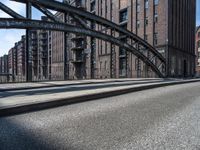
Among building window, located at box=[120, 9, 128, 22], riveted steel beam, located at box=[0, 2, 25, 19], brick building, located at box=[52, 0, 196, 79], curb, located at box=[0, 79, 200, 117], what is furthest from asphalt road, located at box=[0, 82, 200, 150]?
building window, located at box=[120, 9, 128, 22]

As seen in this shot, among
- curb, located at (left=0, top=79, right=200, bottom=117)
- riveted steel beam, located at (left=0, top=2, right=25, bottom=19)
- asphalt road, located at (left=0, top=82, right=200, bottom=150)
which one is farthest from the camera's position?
riveted steel beam, located at (left=0, top=2, right=25, bottom=19)

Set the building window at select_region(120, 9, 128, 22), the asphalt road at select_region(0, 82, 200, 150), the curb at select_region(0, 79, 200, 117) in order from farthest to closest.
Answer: the building window at select_region(120, 9, 128, 22), the curb at select_region(0, 79, 200, 117), the asphalt road at select_region(0, 82, 200, 150)

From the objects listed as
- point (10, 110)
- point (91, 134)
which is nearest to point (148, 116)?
point (91, 134)

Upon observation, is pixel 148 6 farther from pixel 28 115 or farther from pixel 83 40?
pixel 28 115

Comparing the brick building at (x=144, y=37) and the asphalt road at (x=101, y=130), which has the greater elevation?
the brick building at (x=144, y=37)

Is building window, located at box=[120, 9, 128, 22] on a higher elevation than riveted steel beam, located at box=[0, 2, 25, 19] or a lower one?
higher

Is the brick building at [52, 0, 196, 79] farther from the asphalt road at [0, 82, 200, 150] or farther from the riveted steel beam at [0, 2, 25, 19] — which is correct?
the asphalt road at [0, 82, 200, 150]

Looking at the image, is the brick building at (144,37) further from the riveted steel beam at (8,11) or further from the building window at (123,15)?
the riveted steel beam at (8,11)

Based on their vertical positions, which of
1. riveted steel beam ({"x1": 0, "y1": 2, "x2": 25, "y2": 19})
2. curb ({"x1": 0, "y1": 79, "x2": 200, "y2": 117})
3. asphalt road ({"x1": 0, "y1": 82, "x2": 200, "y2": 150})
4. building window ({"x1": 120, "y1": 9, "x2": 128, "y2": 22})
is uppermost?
building window ({"x1": 120, "y1": 9, "x2": 128, "y2": 22})

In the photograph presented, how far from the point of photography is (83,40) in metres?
54.5

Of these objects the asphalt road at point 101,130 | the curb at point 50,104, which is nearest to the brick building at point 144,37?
the curb at point 50,104

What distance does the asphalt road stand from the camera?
3.67 m

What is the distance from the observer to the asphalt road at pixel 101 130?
367cm

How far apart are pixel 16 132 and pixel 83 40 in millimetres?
51351
